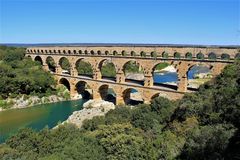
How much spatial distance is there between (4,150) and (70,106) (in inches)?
1114

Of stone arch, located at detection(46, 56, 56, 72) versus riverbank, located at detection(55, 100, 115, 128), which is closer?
riverbank, located at detection(55, 100, 115, 128)

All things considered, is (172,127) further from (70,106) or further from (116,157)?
(70,106)

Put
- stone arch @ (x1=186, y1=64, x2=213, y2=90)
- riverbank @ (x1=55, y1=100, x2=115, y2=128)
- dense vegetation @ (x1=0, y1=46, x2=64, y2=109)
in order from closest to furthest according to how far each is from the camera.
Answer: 1. riverbank @ (x1=55, y1=100, x2=115, y2=128)
2. stone arch @ (x1=186, y1=64, x2=213, y2=90)
3. dense vegetation @ (x1=0, y1=46, x2=64, y2=109)

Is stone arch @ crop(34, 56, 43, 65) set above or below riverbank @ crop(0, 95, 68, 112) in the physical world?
above

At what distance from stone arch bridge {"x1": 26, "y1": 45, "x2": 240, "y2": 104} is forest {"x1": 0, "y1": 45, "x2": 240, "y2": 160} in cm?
635

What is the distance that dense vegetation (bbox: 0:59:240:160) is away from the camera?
17859 mm

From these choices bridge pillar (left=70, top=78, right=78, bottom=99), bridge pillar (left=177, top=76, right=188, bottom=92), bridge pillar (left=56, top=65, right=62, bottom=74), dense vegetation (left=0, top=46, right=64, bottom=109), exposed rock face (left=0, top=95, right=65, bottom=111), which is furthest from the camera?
bridge pillar (left=56, top=65, right=62, bottom=74)

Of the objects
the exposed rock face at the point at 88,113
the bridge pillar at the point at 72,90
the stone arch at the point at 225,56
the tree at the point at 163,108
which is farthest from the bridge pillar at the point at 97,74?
the stone arch at the point at 225,56

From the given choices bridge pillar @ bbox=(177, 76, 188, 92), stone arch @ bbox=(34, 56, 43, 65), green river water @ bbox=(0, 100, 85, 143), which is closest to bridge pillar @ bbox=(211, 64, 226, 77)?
bridge pillar @ bbox=(177, 76, 188, 92)

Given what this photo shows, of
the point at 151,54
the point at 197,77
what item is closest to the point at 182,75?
the point at 151,54

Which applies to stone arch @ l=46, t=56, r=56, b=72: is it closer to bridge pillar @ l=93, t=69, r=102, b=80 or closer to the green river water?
the green river water

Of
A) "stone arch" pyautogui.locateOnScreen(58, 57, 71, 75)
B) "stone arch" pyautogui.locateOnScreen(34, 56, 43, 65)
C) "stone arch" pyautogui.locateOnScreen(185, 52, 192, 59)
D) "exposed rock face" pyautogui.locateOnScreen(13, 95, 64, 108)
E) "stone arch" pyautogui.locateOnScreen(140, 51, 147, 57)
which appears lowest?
"exposed rock face" pyautogui.locateOnScreen(13, 95, 64, 108)

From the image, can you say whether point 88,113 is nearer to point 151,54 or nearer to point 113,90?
point 113,90

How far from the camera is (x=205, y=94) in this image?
31281 millimetres
